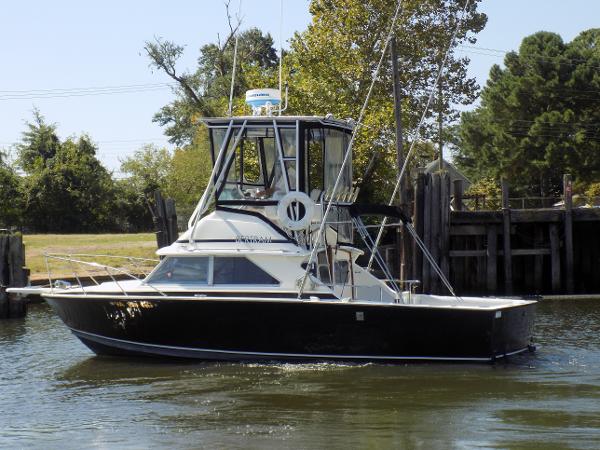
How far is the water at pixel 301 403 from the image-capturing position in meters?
12.9

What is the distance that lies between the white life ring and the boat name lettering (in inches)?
15.3

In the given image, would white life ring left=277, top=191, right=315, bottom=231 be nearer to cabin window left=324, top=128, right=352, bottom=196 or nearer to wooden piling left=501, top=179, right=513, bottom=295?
cabin window left=324, top=128, right=352, bottom=196

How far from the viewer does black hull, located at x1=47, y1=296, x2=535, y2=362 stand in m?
16.8

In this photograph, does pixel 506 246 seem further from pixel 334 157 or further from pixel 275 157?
pixel 275 157

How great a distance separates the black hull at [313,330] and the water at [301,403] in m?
0.27

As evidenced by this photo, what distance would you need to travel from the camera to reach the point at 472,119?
6412cm

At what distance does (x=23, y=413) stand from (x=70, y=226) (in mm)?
42500

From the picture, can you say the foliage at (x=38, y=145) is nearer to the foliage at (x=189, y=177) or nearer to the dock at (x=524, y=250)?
the foliage at (x=189, y=177)

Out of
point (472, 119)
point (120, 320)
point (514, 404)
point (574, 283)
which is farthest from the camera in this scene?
point (472, 119)

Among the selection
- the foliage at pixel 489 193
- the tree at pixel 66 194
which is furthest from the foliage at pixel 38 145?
the foliage at pixel 489 193

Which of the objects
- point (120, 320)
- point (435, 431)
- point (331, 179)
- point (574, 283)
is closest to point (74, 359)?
point (120, 320)

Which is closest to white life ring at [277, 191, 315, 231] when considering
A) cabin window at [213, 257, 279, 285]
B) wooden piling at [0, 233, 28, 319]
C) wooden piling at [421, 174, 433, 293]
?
cabin window at [213, 257, 279, 285]

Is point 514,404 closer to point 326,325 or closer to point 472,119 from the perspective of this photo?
point 326,325

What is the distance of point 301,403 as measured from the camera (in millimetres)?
14734
